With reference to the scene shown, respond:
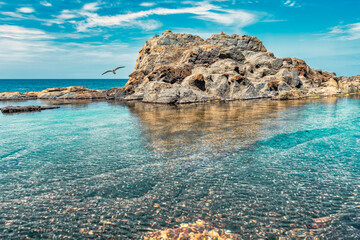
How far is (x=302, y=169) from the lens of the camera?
30.7 feet

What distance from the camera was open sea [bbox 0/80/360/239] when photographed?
5938 mm

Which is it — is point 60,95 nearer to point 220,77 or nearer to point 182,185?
point 220,77

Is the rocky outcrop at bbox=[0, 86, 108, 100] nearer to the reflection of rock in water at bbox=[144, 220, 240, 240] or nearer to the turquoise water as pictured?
the turquoise water

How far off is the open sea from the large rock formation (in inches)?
1243

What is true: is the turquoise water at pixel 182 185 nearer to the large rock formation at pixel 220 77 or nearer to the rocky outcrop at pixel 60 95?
the large rock formation at pixel 220 77

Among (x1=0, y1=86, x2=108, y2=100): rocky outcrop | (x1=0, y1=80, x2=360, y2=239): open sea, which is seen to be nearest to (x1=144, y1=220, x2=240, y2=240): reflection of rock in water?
(x1=0, y1=80, x2=360, y2=239): open sea

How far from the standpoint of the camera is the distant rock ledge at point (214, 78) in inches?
1875

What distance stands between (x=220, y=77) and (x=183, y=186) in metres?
43.5

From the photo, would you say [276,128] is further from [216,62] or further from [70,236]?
[216,62]

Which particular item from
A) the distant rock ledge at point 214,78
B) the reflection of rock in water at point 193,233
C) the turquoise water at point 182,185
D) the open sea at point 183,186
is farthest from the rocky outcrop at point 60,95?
the reflection of rock in water at point 193,233

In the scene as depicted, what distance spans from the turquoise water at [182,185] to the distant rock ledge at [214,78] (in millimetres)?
31684

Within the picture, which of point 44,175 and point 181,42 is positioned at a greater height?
point 181,42

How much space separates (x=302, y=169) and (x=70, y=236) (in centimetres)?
846

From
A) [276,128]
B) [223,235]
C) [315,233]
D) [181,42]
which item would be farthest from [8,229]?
[181,42]
